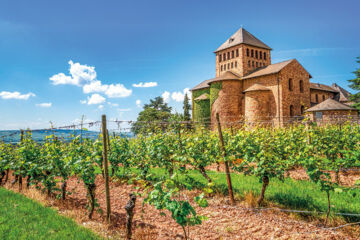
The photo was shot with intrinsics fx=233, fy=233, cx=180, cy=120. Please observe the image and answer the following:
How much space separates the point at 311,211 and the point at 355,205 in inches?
30.7

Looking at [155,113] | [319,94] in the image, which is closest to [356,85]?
[319,94]

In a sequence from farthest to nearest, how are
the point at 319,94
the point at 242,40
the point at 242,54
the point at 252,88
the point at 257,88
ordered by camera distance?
1. the point at 319,94
2. the point at 242,40
3. the point at 242,54
4. the point at 252,88
5. the point at 257,88

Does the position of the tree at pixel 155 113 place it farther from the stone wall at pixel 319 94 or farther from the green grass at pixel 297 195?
the green grass at pixel 297 195

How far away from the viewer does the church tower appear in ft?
86.6

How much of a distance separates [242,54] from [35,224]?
26.0 metres

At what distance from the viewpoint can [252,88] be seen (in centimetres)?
2133

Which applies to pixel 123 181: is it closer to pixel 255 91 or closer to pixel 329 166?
pixel 329 166

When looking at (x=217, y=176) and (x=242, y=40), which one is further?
(x=242, y=40)

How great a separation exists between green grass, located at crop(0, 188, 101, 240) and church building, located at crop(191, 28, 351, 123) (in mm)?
16177

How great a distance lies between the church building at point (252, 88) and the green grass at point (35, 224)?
16177 mm

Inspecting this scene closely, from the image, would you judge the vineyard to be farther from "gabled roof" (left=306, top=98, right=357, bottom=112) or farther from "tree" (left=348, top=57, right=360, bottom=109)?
"tree" (left=348, top=57, right=360, bottom=109)

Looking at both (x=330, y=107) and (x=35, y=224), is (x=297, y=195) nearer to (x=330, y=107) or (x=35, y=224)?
(x=35, y=224)

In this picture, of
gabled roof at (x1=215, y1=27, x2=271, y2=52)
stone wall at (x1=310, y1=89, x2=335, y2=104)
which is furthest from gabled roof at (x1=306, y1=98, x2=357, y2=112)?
gabled roof at (x1=215, y1=27, x2=271, y2=52)

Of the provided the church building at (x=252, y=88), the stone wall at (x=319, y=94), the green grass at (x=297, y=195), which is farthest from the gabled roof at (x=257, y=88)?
the green grass at (x=297, y=195)
